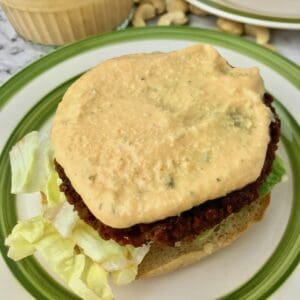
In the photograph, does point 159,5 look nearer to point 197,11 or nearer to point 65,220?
point 197,11

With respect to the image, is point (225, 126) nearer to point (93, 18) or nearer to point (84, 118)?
point (84, 118)

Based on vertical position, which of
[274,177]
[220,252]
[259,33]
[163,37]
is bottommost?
[220,252]

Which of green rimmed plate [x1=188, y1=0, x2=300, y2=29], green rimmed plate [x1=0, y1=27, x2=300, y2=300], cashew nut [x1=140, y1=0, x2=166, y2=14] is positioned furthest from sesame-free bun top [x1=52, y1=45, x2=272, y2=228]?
cashew nut [x1=140, y1=0, x2=166, y2=14]

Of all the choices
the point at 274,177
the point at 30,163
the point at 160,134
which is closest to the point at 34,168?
the point at 30,163

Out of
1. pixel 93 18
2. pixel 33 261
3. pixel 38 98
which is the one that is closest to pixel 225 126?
pixel 33 261

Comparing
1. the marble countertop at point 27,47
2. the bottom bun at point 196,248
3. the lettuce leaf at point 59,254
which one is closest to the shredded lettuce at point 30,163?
the lettuce leaf at point 59,254

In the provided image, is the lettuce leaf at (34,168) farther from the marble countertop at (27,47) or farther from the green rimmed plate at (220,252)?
the marble countertop at (27,47)
